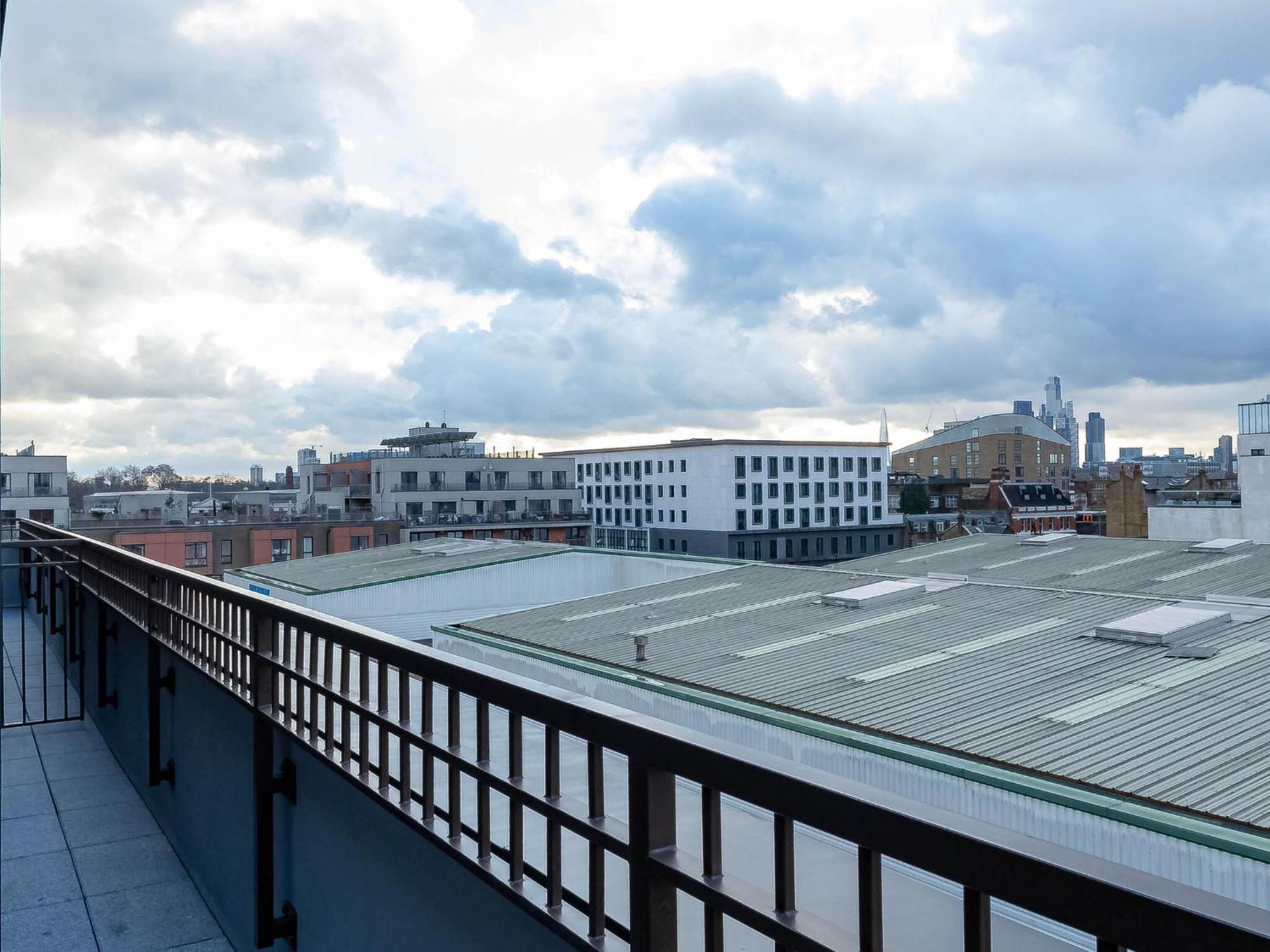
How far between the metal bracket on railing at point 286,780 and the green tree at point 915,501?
76.8 metres

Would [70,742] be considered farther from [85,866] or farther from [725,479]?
[725,479]

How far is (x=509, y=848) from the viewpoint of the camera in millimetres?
2176

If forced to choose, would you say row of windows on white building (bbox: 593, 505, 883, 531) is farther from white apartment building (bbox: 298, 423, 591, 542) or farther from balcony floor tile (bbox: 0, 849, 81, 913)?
balcony floor tile (bbox: 0, 849, 81, 913)

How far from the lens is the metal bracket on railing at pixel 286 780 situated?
3436mm

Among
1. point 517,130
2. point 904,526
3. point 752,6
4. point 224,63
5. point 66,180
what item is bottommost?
point 904,526

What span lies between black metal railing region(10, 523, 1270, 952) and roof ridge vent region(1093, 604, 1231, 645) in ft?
27.2

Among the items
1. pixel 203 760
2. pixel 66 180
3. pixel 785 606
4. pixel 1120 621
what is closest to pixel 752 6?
pixel 785 606

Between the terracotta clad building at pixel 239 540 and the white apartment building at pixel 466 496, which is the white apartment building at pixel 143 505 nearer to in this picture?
the terracotta clad building at pixel 239 540

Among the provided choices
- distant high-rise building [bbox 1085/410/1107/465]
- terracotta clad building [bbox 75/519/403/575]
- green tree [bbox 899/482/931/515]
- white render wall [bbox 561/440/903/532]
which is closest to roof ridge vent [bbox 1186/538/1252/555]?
terracotta clad building [bbox 75/519/403/575]

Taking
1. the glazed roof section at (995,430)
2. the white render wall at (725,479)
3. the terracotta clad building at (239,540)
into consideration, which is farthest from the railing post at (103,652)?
the glazed roof section at (995,430)

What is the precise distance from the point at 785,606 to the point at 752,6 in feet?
33.2

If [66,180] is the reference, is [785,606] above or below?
below

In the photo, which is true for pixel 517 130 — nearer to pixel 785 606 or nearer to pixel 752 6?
pixel 752 6

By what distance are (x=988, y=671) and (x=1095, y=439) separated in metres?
208
